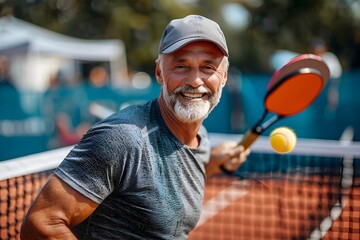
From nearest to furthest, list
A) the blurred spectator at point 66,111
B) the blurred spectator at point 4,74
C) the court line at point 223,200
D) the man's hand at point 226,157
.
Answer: the man's hand at point 226,157 < the court line at point 223,200 < the blurred spectator at point 66,111 < the blurred spectator at point 4,74

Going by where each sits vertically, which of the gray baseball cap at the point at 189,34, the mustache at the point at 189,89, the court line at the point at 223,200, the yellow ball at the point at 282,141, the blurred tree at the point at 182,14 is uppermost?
the gray baseball cap at the point at 189,34

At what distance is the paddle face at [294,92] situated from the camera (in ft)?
11.5

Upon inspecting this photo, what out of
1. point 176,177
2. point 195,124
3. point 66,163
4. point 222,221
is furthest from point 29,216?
point 222,221

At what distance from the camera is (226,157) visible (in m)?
3.34

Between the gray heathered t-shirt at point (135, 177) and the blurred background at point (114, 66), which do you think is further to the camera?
the blurred background at point (114, 66)

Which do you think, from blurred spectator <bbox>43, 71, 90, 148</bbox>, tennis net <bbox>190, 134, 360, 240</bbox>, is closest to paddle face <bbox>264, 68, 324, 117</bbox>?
tennis net <bbox>190, 134, 360, 240</bbox>

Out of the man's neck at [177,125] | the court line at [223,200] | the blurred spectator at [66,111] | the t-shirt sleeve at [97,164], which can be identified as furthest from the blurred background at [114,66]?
the t-shirt sleeve at [97,164]

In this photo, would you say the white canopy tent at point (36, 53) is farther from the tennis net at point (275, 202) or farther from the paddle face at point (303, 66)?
the paddle face at point (303, 66)

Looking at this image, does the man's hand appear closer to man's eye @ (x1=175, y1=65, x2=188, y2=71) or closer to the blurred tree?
man's eye @ (x1=175, y1=65, x2=188, y2=71)

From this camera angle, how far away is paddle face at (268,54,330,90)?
134 inches

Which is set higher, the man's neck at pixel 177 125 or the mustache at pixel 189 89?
the mustache at pixel 189 89

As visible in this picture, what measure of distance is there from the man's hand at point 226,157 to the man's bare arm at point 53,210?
1298 millimetres

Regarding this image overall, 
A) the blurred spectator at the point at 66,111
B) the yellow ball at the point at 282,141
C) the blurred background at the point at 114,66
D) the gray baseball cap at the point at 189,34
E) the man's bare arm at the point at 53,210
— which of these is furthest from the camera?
the blurred spectator at the point at 66,111

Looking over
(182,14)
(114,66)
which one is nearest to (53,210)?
(114,66)
